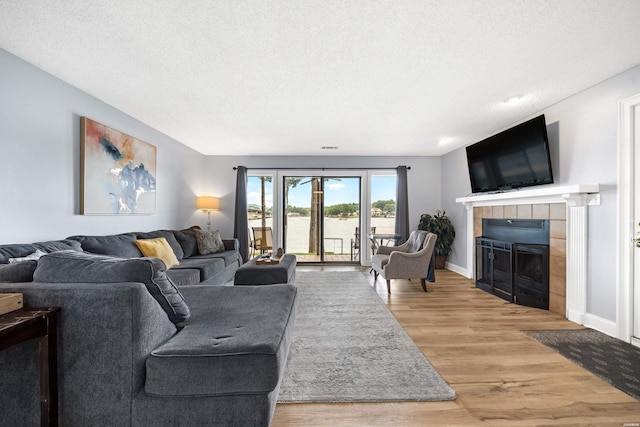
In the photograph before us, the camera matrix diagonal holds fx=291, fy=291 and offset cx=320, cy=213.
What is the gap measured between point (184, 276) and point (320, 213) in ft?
12.1

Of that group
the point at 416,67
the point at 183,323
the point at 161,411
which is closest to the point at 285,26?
the point at 416,67

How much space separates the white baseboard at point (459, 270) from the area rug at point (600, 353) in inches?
92.2

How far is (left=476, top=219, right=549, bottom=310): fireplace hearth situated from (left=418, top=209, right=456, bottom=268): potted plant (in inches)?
49.7

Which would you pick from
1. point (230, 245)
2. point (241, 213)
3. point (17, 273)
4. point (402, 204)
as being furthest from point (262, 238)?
point (17, 273)

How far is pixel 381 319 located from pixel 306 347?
1.01 m

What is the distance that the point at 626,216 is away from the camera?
261cm

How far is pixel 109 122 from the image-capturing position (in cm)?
345

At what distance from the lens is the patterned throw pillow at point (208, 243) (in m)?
4.67

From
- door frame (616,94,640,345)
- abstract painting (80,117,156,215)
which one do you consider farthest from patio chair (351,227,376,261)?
door frame (616,94,640,345)

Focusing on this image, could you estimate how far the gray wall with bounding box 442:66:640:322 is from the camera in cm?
272

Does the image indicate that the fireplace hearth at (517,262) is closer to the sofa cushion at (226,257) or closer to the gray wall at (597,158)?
the gray wall at (597,158)

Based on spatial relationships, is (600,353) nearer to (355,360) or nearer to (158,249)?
(355,360)

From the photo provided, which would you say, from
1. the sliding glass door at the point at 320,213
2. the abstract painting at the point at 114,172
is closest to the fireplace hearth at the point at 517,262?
the sliding glass door at the point at 320,213

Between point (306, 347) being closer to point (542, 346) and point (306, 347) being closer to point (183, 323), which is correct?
point (183, 323)
